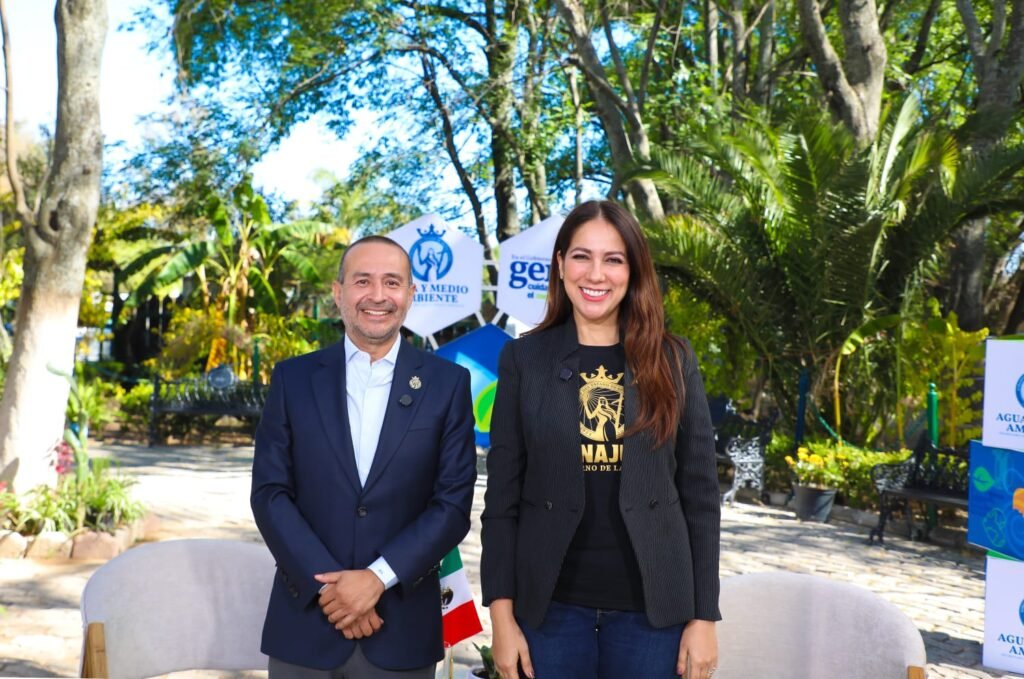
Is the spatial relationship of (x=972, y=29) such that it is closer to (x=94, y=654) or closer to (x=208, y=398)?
(x=208, y=398)

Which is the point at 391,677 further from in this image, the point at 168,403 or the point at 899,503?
the point at 168,403

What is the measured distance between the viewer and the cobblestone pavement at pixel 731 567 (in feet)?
18.0

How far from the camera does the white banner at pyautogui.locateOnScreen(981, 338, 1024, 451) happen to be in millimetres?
5414

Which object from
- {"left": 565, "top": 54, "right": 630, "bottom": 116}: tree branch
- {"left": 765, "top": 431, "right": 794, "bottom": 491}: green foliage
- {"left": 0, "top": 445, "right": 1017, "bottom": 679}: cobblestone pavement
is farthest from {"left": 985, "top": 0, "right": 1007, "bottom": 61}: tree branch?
{"left": 0, "top": 445, "right": 1017, "bottom": 679}: cobblestone pavement

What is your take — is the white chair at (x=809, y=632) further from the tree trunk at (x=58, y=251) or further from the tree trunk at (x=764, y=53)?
the tree trunk at (x=764, y=53)

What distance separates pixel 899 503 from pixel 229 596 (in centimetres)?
846

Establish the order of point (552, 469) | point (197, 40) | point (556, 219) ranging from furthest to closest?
point (197, 40), point (556, 219), point (552, 469)

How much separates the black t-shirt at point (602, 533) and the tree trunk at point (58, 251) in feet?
21.2

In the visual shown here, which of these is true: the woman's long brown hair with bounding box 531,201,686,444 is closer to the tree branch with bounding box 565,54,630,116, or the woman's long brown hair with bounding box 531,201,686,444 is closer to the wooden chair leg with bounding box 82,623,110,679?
the wooden chair leg with bounding box 82,623,110,679

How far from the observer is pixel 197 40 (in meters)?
16.6

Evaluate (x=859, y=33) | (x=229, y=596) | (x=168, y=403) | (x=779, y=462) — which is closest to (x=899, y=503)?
(x=779, y=462)

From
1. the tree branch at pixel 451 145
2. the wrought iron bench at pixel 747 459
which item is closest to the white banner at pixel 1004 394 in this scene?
the wrought iron bench at pixel 747 459

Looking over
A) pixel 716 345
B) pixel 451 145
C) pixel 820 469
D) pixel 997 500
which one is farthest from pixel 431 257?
pixel 451 145

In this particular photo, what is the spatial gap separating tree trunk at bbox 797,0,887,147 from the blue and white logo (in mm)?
5702
